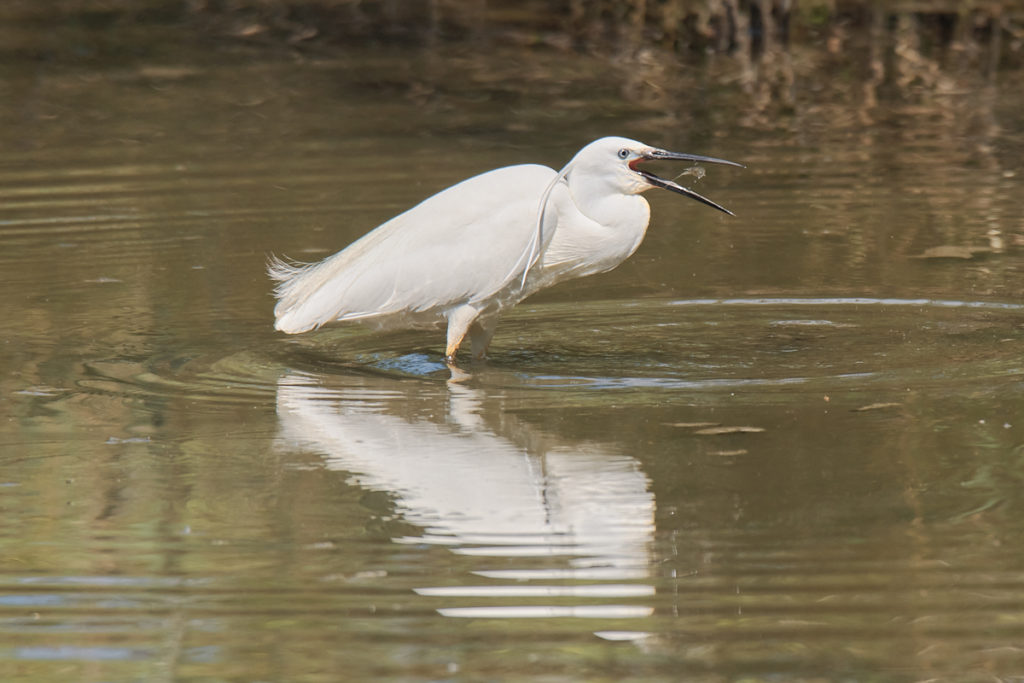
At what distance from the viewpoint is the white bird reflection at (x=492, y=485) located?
13.5ft

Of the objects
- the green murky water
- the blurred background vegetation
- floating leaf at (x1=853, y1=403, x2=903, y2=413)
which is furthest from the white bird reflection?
the blurred background vegetation

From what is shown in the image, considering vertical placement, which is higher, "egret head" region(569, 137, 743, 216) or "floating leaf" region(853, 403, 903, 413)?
"egret head" region(569, 137, 743, 216)

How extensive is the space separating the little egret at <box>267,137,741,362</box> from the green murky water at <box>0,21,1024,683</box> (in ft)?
0.75

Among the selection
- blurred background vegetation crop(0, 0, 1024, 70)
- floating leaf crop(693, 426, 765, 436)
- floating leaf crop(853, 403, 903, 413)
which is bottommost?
blurred background vegetation crop(0, 0, 1024, 70)

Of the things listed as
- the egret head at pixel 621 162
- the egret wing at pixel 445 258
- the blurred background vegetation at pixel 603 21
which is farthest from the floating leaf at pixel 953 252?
the blurred background vegetation at pixel 603 21

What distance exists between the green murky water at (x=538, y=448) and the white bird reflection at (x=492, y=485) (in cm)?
2

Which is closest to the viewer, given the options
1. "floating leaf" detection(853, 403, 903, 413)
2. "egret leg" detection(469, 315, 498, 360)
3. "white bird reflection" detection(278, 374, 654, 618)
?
"white bird reflection" detection(278, 374, 654, 618)

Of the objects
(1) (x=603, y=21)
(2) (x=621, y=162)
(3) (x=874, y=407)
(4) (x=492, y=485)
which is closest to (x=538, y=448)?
(4) (x=492, y=485)

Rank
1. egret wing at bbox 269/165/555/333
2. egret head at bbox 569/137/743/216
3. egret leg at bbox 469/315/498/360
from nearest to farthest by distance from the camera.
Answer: egret head at bbox 569/137/743/216 < egret wing at bbox 269/165/555/333 < egret leg at bbox 469/315/498/360

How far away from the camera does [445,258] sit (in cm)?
665

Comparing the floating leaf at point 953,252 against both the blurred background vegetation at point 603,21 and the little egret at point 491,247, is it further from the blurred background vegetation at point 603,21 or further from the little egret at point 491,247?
the blurred background vegetation at point 603,21

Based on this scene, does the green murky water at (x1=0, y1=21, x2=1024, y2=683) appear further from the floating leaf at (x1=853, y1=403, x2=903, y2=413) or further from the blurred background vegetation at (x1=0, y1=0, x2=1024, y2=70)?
the blurred background vegetation at (x1=0, y1=0, x2=1024, y2=70)

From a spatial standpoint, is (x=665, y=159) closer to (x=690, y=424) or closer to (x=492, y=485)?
(x=690, y=424)

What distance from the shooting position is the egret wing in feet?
21.5
